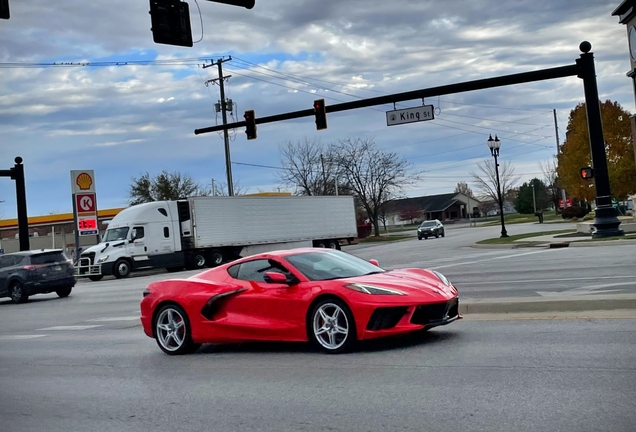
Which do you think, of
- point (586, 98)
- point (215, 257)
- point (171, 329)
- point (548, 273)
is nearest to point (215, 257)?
point (215, 257)

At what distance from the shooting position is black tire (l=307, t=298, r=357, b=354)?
9.00 metres

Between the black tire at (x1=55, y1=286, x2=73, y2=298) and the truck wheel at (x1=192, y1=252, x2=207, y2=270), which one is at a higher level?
the truck wheel at (x1=192, y1=252, x2=207, y2=270)

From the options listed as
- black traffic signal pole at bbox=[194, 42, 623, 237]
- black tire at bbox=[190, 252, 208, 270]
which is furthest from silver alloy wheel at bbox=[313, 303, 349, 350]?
black tire at bbox=[190, 252, 208, 270]

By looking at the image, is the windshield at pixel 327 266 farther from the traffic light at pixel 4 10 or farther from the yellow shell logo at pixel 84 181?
A: the yellow shell logo at pixel 84 181

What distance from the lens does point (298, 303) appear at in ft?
30.7

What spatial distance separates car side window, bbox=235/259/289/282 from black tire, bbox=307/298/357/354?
85cm

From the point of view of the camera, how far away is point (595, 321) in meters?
9.75

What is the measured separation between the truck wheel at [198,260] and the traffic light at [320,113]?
1314 cm

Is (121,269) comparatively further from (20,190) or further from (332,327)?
(332,327)

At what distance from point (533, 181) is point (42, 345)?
4128 inches

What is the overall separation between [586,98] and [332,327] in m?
21.6

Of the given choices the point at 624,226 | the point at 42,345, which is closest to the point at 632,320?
the point at 42,345

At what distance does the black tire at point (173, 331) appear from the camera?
10469 mm

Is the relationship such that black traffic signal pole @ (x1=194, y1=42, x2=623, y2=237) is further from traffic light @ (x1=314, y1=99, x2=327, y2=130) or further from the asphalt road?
the asphalt road
